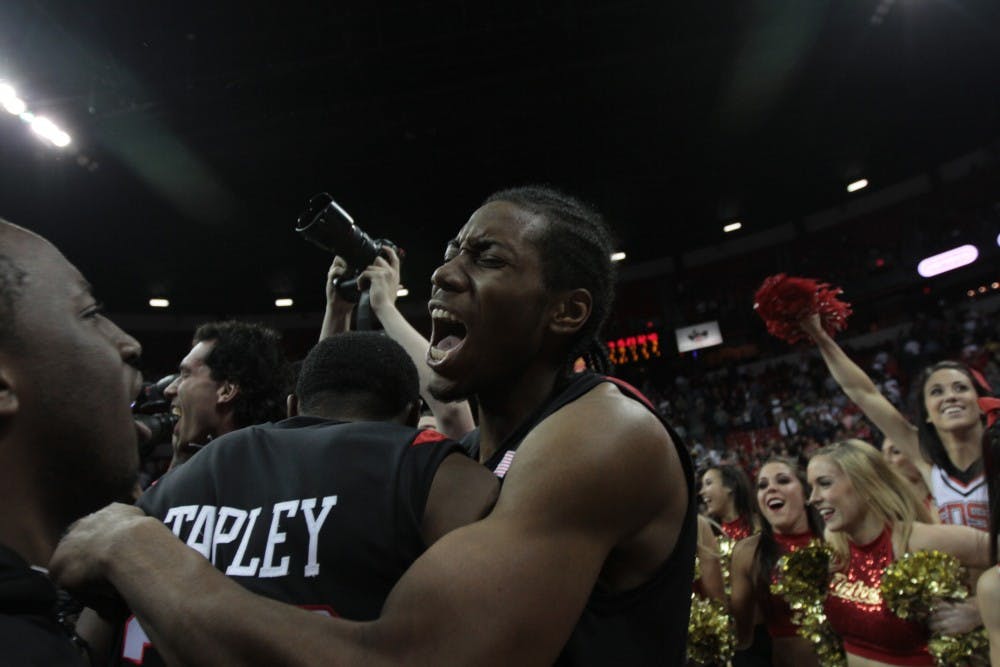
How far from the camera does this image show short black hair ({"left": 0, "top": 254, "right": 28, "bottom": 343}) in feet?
2.73

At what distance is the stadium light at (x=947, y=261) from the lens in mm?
15359

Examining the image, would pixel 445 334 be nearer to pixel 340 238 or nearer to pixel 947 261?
pixel 340 238

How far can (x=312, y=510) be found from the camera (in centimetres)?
127

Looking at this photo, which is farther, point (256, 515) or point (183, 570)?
point (256, 515)

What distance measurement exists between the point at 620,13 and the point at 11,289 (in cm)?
888

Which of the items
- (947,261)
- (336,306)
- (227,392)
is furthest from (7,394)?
(947,261)

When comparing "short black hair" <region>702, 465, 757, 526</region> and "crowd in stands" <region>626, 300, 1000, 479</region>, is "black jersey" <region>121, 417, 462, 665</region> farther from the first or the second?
"crowd in stands" <region>626, 300, 1000, 479</region>

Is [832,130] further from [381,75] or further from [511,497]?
[511,497]

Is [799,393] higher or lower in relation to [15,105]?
lower

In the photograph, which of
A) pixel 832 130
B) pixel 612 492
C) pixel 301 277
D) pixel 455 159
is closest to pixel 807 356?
pixel 832 130

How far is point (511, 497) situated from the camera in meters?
1.09

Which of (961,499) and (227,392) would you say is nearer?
(227,392)

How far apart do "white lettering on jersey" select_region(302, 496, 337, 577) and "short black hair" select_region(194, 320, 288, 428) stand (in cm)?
129

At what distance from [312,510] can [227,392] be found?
131 cm
